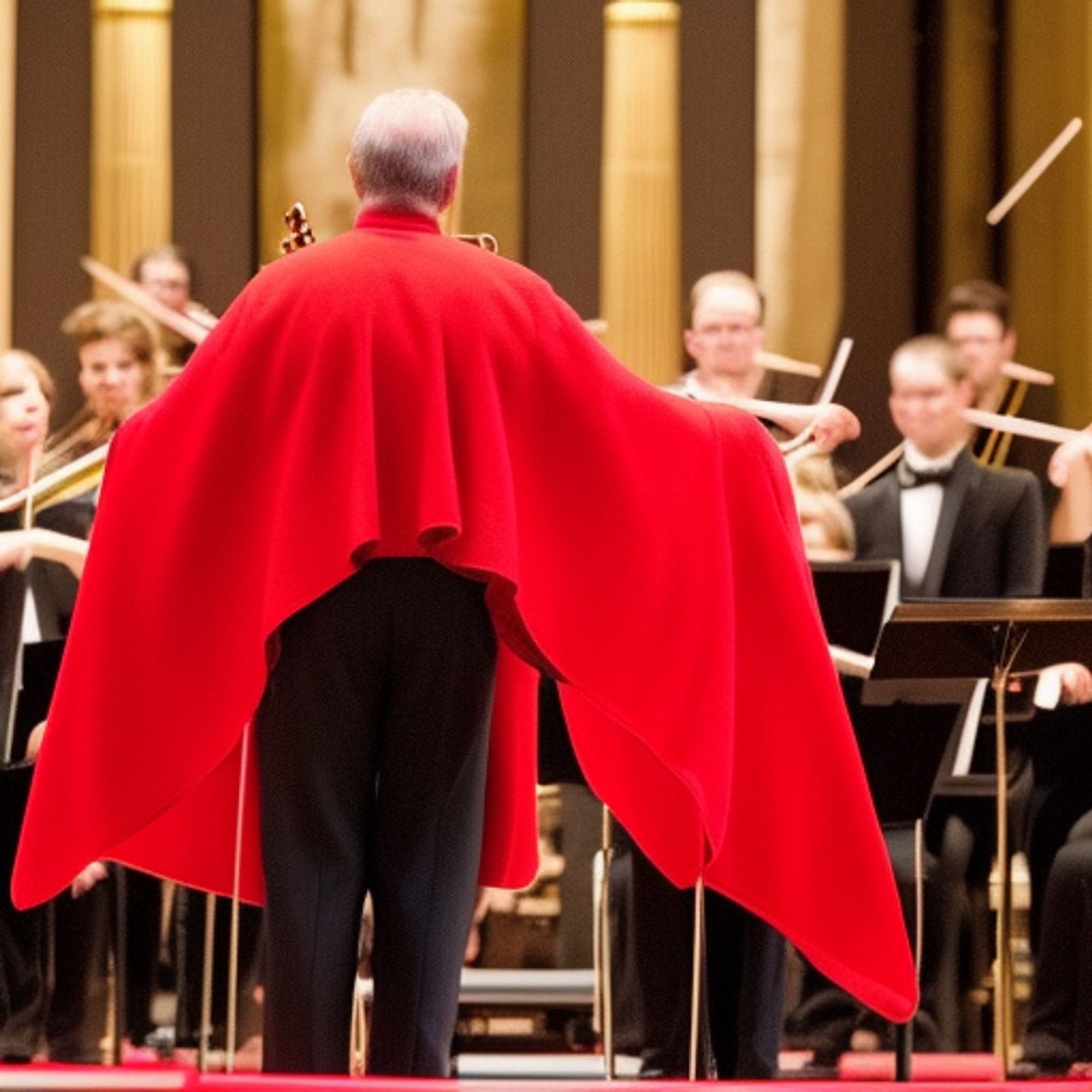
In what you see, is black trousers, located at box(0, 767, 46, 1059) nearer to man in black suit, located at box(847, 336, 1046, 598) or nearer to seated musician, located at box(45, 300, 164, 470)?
seated musician, located at box(45, 300, 164, 470)

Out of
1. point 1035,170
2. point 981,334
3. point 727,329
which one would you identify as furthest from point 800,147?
point 727,329

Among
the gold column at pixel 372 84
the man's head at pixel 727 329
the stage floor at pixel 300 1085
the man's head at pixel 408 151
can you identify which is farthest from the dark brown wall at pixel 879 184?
the stage floor at pixel 300 1085

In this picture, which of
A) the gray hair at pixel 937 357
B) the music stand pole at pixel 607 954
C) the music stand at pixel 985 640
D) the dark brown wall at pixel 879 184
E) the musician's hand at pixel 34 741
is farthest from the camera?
the dark brown wall at pixel 879 184

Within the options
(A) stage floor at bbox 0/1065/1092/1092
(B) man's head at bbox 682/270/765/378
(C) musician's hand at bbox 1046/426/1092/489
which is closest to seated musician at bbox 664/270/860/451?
(B) man's head at bbox 682/270/765/378

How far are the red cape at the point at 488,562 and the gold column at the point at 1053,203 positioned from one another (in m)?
4.65

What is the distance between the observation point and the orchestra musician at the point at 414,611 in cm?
342

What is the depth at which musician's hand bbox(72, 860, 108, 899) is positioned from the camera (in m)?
5.53

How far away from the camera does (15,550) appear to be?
16.0 ft

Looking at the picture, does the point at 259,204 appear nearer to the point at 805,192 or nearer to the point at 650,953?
the point at 805,192

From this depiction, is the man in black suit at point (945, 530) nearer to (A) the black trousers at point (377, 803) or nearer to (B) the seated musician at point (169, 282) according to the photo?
(B) the seated musician at point (169, 282)

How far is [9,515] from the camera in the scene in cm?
520

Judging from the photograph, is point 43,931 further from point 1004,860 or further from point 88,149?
point 88,149

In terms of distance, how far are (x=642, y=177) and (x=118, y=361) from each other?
9.50ft

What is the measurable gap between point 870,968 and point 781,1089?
3.80 ft
